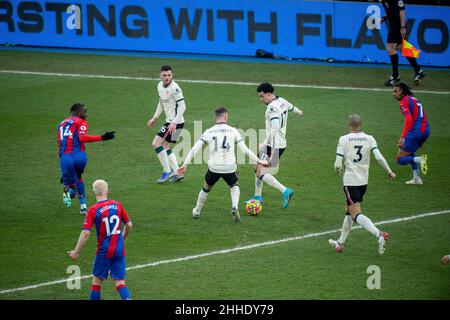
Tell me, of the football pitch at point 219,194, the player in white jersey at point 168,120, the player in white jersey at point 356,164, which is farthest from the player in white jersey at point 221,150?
the player in white jersey at point 168,120

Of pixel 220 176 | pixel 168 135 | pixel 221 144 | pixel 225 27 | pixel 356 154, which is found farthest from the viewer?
pixel 225 27

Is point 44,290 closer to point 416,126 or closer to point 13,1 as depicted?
point 416,126

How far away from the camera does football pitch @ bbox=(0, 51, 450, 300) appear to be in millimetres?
12711

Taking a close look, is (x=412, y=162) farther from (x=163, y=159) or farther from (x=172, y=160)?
(x=163, y=159)

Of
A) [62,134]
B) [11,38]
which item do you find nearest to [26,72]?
[11,38]

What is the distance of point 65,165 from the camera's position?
50.3 ft

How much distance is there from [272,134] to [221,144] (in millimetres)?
1362

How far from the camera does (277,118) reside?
51.1 feet

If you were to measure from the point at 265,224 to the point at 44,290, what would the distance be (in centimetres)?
463

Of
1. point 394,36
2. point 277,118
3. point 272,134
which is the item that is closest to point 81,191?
point 272,134

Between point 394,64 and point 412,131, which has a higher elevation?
point 394,64

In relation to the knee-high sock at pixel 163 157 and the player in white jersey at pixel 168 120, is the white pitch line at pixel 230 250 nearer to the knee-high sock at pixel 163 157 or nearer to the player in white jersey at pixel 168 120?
the player in white jersey at pixel 168 120

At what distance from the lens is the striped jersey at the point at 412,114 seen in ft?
55.3

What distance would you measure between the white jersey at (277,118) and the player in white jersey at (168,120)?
8.48ft
